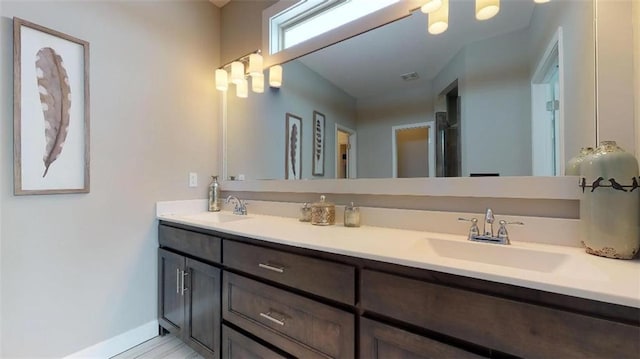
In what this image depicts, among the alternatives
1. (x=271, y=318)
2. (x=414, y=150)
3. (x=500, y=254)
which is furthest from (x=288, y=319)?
(x=414, y=150)

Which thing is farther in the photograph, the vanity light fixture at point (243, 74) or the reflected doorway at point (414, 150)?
the vanity light fixture at point (243, 74)

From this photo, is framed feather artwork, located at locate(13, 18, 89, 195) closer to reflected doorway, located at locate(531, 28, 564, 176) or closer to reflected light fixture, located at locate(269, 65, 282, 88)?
reflected light fixture, located at locate(269, 65, 282, 88)

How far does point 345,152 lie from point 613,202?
1149 mm

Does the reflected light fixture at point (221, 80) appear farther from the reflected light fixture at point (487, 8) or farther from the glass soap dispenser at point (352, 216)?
the reflected light fixture at point (487, 8)

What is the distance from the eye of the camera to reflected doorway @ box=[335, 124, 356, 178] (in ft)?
5.49

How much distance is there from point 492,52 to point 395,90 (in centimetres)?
47

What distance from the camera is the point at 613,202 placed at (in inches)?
33.9

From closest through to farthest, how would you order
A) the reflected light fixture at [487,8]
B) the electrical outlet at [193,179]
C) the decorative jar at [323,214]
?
1. the reflected light fixture at [487,8]
2. the decorative jar at [323,214]
3. the electrical outlet at [193,179]

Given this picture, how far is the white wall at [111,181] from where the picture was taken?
142 centimetres

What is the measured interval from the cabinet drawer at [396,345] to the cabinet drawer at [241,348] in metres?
0.45

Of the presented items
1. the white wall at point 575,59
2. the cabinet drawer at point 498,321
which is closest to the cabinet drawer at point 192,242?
the cabinet drawer at point 498,321

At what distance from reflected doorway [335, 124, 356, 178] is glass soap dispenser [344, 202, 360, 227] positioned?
22cm

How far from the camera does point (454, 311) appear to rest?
0.79 meters

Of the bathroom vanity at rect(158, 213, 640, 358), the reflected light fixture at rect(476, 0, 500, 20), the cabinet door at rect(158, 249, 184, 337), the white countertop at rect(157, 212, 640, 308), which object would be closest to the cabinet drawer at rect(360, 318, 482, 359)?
the bathroom vanity at rect(158, 213, 640, 358)
